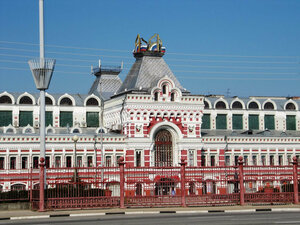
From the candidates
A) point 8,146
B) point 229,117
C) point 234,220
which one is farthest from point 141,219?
point 229,117

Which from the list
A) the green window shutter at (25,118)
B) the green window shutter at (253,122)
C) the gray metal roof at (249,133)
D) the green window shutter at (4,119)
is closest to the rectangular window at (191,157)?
the gray metal roof at (249,133)

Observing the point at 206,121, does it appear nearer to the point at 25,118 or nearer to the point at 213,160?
the point at 213,160

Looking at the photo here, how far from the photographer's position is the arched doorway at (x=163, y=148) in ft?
230

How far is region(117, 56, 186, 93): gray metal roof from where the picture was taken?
71562mm

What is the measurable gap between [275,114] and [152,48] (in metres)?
20.7

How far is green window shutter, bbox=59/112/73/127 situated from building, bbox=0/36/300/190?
→ 0.12m

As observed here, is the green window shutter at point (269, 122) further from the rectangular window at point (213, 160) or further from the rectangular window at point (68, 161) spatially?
the rectangular window at point (68, 161)

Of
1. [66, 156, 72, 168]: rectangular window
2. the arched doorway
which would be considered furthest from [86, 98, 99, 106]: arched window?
[66, 156, 72, 168]: rectangular window

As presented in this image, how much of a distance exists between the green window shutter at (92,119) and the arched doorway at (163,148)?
9.76 metres

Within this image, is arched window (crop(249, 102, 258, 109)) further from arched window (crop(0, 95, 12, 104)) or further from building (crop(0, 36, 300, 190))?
arched window (crop(0, 95, 12, 104))

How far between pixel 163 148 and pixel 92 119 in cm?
1079

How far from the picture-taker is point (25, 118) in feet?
240

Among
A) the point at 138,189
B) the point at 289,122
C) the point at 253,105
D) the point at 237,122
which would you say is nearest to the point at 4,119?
the point at 237,122

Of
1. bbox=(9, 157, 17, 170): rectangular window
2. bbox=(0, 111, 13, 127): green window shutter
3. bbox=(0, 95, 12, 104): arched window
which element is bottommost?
bbox=(9, 157, 17, 170): rectangular window
